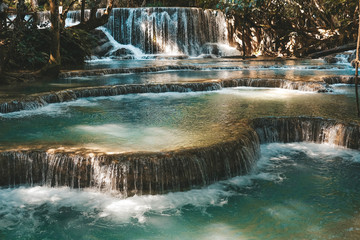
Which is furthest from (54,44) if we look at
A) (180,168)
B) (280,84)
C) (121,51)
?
(121,51)

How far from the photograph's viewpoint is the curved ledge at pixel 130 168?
5.27 meters

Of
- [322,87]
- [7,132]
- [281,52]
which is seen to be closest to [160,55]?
[281,52]

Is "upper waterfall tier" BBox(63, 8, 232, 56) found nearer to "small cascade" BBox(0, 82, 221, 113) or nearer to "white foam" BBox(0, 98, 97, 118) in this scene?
"small cascade" BBox(0, 82, 221, 113)

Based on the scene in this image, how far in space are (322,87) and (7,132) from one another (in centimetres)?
795

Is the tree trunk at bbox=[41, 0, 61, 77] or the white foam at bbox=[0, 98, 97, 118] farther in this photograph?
the tree trunk at bbox=[41, 0, 61, 77]

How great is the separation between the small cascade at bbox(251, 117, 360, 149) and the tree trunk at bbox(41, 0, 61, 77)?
7975 millimetres

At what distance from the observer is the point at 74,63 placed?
17.1 meters

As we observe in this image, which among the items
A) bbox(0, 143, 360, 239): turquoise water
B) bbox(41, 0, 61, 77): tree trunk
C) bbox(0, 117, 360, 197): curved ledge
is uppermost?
bbox(41, 0, 61, 77): tree trunk

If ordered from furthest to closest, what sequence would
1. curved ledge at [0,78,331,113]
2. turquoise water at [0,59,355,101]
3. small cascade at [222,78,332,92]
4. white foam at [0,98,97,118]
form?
turquoise water at [0,59,355,101] → small cascade at [222,78,332,92] → curved ledge at [0,78,331,113] → white foam at [0,98,97,118]

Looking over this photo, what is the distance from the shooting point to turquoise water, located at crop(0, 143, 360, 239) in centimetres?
440

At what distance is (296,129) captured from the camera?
7262 millimetres

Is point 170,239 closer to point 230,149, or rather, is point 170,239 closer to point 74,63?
point 230,149

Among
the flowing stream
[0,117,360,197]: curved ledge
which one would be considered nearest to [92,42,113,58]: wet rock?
the flowing stream

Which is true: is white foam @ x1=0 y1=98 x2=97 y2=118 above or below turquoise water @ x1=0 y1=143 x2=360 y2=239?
above
